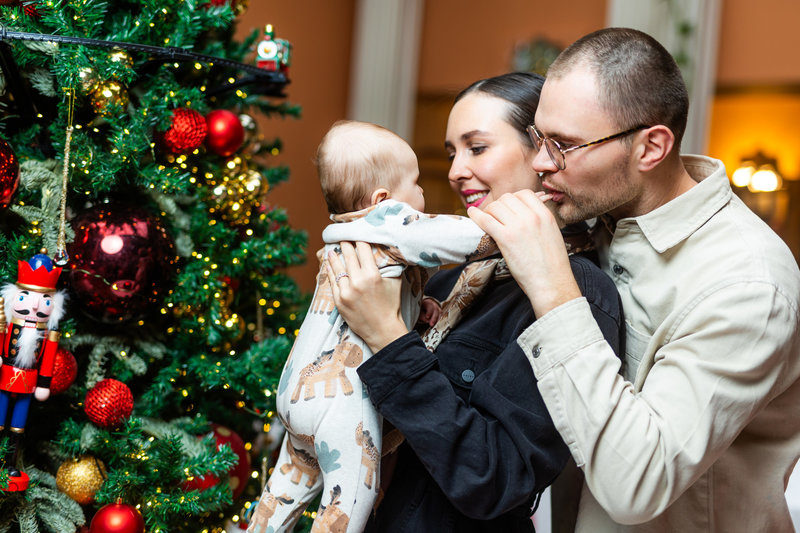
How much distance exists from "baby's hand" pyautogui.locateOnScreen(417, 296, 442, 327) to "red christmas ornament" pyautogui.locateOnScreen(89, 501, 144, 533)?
2.35ft

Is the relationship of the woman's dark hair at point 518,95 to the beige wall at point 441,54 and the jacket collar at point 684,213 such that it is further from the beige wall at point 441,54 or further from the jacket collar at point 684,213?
the beige wall at point 441,54

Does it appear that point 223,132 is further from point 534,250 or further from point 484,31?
point 484,31

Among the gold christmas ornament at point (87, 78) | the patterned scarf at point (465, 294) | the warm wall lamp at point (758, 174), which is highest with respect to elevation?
the gold christmas ornament at point (87, 78)

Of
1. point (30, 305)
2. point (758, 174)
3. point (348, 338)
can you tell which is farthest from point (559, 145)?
point (758, 174)

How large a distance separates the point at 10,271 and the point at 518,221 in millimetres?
1006

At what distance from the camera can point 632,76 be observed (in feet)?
4.30

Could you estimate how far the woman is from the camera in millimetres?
1105

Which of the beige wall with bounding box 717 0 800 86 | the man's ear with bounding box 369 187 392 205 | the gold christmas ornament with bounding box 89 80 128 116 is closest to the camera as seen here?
the man's ear with bounding box 369 187 392 205

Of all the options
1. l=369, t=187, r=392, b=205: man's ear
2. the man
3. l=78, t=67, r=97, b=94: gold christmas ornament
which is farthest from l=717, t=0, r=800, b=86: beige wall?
l=78, t=67, r=97, b=94: gold christmas ornament

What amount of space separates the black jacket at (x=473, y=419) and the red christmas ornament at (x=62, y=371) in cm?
68

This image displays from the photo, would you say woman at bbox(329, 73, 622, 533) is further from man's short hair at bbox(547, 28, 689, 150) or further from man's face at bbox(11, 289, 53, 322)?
man's face at bbox(11, 289, 53, 322)

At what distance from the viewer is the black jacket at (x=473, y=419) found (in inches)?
43.4

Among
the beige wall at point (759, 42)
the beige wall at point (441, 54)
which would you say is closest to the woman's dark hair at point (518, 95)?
the beige wall at point (441, 54)

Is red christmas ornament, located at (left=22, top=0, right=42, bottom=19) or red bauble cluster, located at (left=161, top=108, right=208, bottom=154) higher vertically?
red christmas ornament, located at (left=22, top=0, right=42, bottom=19)
